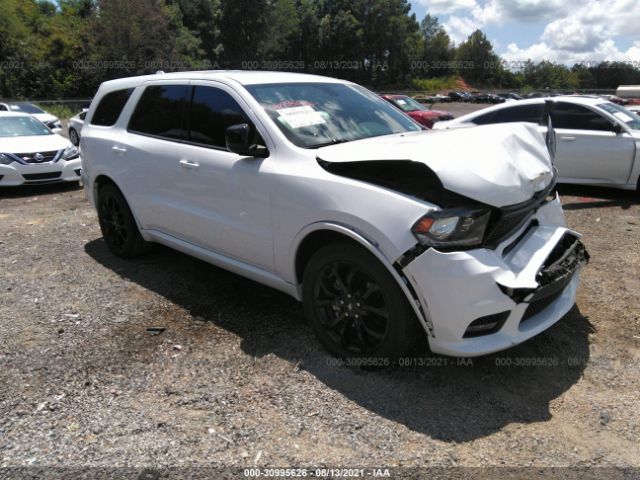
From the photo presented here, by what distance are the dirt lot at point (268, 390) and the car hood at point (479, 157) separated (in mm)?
1121

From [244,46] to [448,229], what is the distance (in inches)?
2417

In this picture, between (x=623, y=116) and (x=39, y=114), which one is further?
(x=39, y=114)

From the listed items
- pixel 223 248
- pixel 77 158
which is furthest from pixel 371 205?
pixel 77 158

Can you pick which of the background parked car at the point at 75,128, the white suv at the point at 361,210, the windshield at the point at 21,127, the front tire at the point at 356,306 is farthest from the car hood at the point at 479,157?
the background parked car at the point at 75,128

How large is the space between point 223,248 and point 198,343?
2.41ft

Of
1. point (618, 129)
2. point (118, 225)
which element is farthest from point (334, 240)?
point (618, 129)

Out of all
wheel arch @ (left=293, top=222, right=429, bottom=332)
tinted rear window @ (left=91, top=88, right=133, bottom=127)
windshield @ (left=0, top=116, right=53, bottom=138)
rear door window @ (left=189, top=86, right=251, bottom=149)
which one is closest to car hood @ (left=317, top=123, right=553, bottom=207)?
wheel arch @ (left=293, top=222, right=429, bottom=332)

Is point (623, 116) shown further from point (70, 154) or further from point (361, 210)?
point (70, 154)

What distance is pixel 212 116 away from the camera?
4043 mm

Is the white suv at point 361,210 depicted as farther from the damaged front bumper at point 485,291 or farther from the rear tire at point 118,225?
the rear tire at point 118,225

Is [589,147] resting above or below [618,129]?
below

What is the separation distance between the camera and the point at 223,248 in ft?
13.0

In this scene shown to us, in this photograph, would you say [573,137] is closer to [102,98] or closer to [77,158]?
[102,98]

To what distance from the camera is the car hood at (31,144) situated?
927 cm
